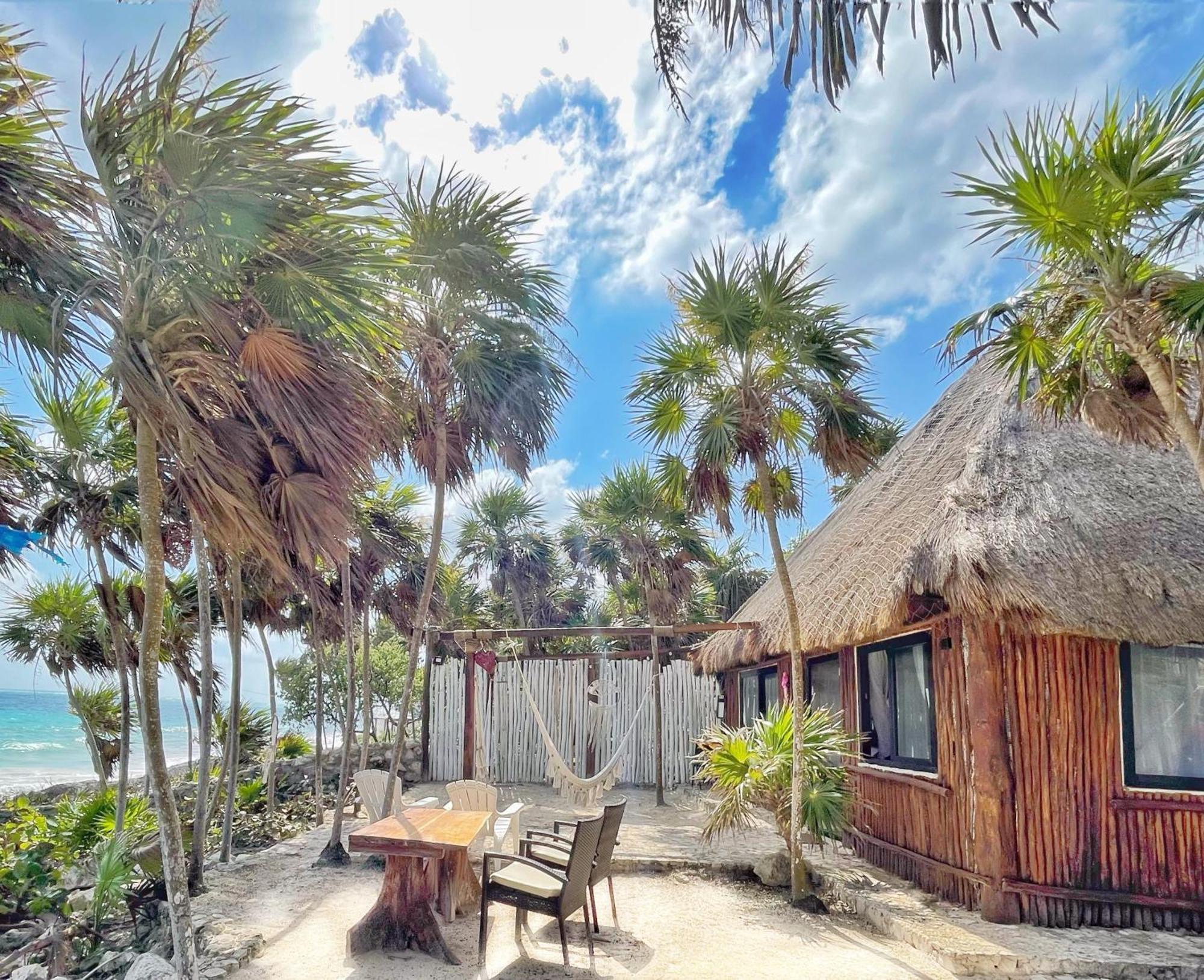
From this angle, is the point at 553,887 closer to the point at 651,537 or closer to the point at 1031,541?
the point at 1031,541

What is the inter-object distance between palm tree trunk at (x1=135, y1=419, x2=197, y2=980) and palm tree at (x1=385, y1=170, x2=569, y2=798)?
8.79 feet

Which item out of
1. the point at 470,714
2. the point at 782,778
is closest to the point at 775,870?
the point at 782,778

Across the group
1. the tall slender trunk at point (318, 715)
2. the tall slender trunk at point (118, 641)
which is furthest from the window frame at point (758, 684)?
the tall slender trunk at point (118, 641)

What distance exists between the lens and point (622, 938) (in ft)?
14.9

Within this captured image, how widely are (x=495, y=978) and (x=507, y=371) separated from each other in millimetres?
4392

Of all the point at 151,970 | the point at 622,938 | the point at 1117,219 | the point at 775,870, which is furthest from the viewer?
the point at 775,870

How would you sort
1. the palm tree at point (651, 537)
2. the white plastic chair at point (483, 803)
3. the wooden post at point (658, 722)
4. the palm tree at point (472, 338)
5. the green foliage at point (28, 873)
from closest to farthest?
the green foliage at point (28, 873) < the white plastic chair at point (483, 803) < the palm tree at point (472, 338) < the wooden post at point (658, 722) < the palm tree at point (651, 537)

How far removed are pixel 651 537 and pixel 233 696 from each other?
406 inches

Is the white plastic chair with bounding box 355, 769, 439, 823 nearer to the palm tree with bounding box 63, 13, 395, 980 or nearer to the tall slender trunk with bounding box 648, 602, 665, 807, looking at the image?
the palm tree with bounding box 63, 13, 395, 980

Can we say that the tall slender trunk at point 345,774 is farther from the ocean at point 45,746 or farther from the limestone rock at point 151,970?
the ocean at point 45,746

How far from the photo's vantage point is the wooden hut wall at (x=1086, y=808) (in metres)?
4.45

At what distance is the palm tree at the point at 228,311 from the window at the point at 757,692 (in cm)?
685

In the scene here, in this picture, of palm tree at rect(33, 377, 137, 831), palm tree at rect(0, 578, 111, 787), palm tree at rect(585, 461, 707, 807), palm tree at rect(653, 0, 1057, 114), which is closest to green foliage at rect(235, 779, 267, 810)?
palm tree at rect(0, 578, 111, 787)

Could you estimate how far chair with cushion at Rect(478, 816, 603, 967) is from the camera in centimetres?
384
